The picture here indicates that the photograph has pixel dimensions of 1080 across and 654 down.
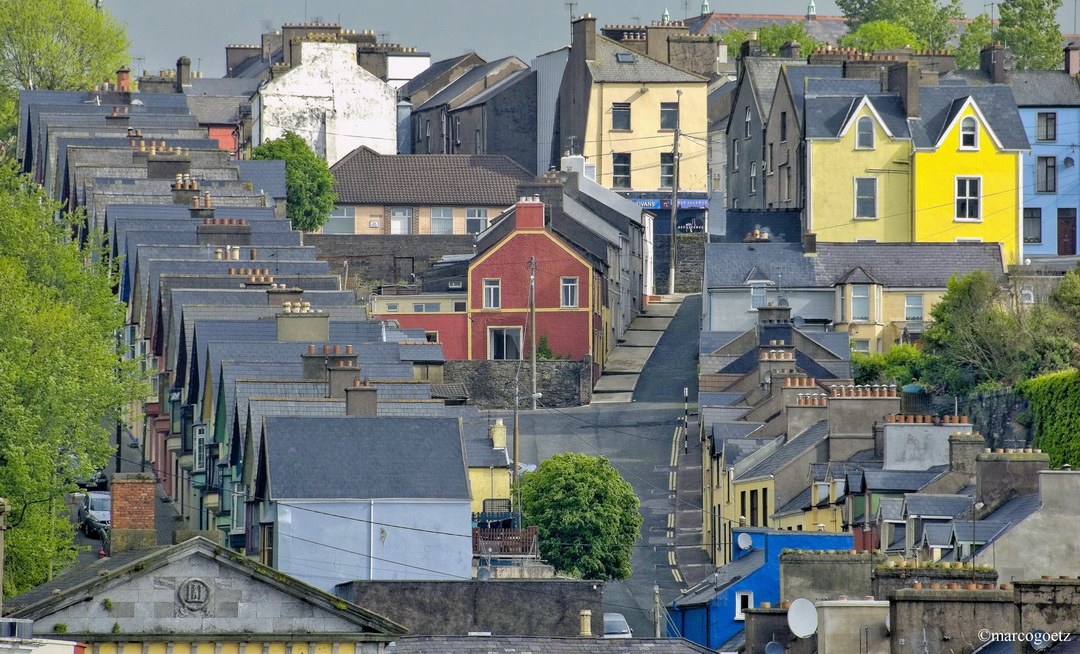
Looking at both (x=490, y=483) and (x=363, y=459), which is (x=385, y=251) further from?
(x=363, y=459)

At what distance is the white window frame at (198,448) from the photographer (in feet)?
224

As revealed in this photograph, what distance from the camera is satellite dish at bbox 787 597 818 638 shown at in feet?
130

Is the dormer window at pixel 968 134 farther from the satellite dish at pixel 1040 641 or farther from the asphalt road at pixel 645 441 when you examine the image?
the satellite dish at pixel 1040 641

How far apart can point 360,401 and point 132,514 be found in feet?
72.5

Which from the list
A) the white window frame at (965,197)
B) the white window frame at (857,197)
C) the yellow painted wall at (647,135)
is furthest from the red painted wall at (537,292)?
the yellow painted wall at (647,135)

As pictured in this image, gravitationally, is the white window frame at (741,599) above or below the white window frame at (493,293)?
below

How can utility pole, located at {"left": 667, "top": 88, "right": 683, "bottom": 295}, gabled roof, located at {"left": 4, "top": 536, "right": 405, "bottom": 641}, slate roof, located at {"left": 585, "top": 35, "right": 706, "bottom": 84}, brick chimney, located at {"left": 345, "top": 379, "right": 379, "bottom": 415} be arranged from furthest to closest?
slate roof, located at {"left": 585, "top": 35, "right": 706, "bottom": 84}, utility pole, located at {"left": 667, "top": 88, "right": 683, "bottom": 295}, brick chimney, located at {"left": 345, "top": 379, "right": 379, "bottom": 415}, gabled roof, located at {"left": 4, "top": 536, "right": 405, "bottom": 641}

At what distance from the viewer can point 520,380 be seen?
306ft

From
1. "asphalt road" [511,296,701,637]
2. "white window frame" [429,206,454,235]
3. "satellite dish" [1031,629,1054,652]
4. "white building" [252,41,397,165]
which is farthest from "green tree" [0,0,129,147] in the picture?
"satellite dish" [1031,629,1054,652]

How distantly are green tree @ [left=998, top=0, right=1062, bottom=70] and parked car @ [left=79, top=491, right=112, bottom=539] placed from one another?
230 ft

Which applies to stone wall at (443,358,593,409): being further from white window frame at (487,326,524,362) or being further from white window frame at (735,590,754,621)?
white window frame at (735,590,754,621)

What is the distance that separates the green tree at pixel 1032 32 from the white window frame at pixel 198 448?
217 feet

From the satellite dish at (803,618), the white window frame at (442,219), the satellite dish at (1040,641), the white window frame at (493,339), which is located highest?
the white window frame at (442,219)

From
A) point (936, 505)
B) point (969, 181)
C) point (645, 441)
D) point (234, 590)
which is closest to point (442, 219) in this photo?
point (969, 181)
